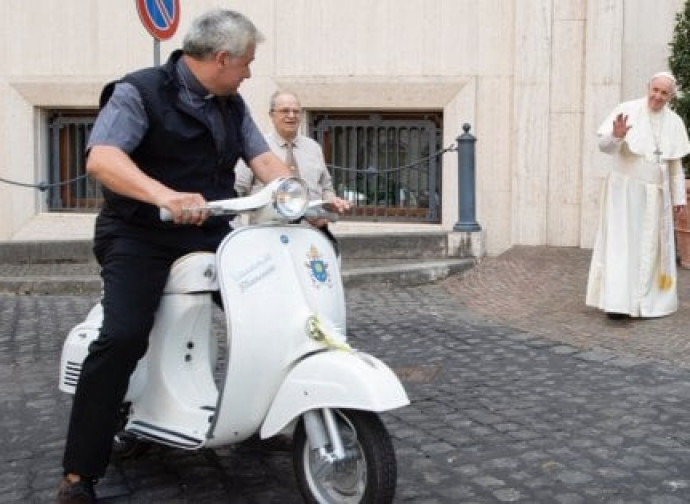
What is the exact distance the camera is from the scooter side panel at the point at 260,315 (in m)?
3.46

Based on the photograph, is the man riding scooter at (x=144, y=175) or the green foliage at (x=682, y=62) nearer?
the man riding scooter at (x=144, y=175)

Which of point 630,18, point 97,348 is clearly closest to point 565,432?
point 97,348

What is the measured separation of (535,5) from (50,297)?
5670 millimetres

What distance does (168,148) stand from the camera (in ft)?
12.1

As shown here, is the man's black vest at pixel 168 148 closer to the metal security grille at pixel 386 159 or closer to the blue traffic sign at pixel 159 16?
the blue traffic sign at pixel 159 16

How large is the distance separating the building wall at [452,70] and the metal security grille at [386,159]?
299 mm

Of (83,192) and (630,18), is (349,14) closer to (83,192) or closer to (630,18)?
(630,18)

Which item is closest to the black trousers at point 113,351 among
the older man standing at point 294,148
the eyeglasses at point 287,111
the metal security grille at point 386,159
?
the older man standing at point 294,148

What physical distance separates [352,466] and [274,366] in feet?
1.43

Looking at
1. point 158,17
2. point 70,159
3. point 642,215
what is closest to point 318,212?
point 642,215

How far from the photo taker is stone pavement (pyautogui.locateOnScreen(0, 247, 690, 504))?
3906mm

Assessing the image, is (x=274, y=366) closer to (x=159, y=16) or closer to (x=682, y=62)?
(x=159, y=16)

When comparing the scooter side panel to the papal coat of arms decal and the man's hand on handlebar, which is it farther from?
the man's hand on handlebar

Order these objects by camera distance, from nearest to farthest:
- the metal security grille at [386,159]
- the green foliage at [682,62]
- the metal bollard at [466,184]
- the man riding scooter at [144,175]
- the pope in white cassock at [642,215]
Answer: the man riding scooter at [144,175] → the pope in white cassock at [642,215] → the green foliage at [682,62] → the metal bollard at [466,184] → the metal security grille at [386,159]
